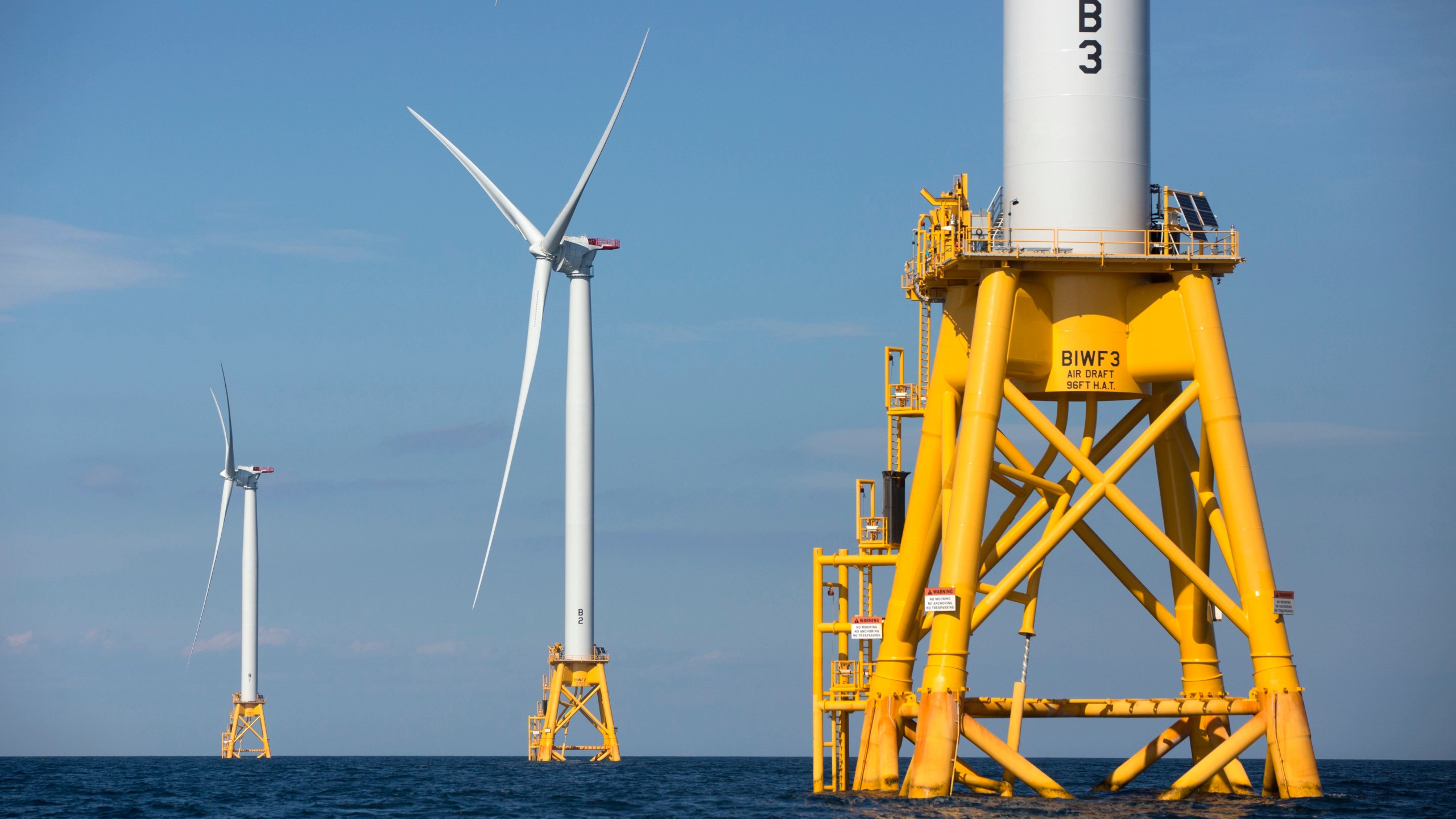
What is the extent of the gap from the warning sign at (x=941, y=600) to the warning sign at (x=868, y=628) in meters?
6.43

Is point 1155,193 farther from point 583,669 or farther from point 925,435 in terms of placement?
point 583,669

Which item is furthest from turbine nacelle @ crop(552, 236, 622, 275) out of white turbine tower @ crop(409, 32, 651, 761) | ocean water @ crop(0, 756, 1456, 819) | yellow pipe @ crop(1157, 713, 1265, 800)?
Result: yellow pipe @ crop(1157, 713, 1265, 800)

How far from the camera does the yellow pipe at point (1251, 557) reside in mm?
41906

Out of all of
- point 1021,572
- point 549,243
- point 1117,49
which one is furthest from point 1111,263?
point 549,243

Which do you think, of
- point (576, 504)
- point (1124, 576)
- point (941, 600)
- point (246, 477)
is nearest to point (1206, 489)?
point (1124, 576)

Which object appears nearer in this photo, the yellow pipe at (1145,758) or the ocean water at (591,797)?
the ocean water at (591,797)

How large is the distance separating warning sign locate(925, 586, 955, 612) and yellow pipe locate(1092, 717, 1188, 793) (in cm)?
733

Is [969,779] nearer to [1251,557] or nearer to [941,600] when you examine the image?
[941,600]

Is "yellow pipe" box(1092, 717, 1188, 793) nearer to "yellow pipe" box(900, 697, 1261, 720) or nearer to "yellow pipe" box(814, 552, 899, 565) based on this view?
"yellow pipe" box(900, 697, 1261, 720)

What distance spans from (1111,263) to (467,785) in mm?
44516

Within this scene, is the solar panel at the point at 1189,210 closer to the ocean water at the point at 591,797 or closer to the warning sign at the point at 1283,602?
the warning sign at the point at 1283,602

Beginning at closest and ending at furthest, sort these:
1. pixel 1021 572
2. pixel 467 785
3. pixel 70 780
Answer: pixel 1021 572 → pixel 467 785 → pixel 70 780

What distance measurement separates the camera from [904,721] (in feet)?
160

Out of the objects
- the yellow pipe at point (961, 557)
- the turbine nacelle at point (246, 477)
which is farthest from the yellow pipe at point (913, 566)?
the turbine nacelle at point (246, 477)
